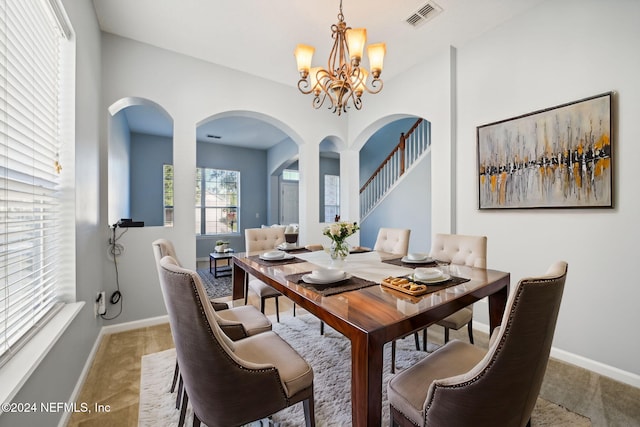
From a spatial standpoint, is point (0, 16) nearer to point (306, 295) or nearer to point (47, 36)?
point (47, 36)

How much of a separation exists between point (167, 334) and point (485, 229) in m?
3.32

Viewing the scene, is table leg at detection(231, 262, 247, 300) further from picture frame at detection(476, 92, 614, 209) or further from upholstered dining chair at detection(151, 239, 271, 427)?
picture frame at detection(476, 92, 614, 209)

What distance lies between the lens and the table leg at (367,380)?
3.28 ft

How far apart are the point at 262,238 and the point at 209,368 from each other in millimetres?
1908

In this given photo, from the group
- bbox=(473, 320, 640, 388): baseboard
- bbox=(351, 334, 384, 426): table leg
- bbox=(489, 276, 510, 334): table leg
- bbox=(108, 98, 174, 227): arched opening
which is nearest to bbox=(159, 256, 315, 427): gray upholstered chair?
bbox=(351, 334, 384, 426): table leg

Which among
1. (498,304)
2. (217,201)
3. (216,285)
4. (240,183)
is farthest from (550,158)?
(217,201)

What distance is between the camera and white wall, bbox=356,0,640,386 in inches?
77.0

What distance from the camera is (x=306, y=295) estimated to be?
1.37m

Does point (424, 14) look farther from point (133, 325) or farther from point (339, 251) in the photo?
point (133, 325)

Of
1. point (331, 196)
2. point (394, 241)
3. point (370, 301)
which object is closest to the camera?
point (370, 301)

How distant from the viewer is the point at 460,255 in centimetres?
221

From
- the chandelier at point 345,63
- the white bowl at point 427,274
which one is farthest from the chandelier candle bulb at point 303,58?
the white bowl at point 427,274

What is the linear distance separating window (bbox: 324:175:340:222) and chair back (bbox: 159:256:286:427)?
283 inches

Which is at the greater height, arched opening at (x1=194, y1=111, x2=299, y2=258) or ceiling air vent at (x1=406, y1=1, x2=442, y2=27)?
ceiling air vent at (x1=406, y1=1, x2=442, y2=27)
